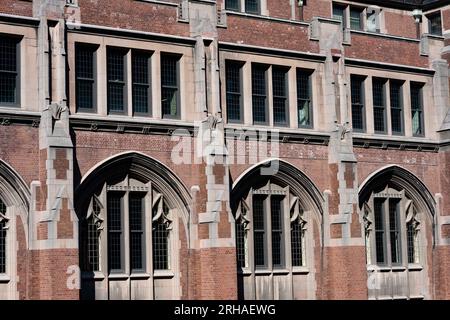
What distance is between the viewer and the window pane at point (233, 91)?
29844 millimetres

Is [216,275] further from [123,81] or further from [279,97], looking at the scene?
[279,97]

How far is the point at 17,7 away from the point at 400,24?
1729 cm

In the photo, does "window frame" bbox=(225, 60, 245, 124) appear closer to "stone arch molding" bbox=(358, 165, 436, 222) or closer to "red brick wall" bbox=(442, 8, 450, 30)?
"stone arch molding" bbox=(358, 165, 436, 222)

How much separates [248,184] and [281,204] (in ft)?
5.53

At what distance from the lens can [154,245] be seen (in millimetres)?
27828

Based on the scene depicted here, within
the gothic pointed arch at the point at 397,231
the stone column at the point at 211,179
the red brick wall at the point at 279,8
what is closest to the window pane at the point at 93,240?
the stone column at the point at 211,179

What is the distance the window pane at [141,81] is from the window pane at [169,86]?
544 millimetres

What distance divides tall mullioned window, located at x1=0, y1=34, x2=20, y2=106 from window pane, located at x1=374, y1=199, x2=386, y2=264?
1443 centimetres

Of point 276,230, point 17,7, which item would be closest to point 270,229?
point 276,230

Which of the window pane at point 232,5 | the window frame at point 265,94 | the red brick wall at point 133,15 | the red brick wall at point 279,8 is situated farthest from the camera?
the red brick wall at point 279,8

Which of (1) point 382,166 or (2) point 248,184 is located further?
(1) point 382,166

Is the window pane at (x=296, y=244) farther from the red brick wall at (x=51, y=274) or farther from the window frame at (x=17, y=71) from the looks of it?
the window frame at (x=17, y=71)

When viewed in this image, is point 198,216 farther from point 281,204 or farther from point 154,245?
point 281,204

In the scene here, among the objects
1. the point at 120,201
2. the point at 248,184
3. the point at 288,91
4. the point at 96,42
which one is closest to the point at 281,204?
the point at 248,184
